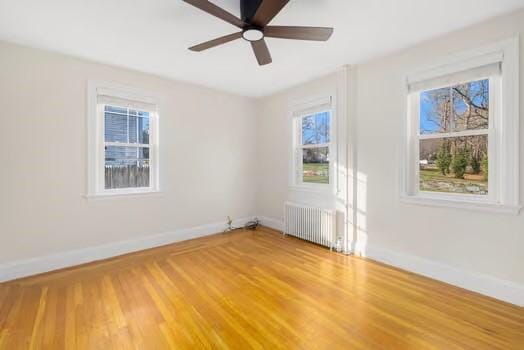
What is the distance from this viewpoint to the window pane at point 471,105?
2467 mm

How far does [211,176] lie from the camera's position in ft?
14.5

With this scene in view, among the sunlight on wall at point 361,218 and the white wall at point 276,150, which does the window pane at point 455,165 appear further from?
the white wall at point 276,150

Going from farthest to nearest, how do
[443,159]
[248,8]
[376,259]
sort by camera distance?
[376,259] < [443,159] < [248,8]

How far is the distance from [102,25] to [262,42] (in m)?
1.58

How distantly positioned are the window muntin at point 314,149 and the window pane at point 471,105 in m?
1.55

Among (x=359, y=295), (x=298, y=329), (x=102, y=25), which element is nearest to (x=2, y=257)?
(x=102, y=25)

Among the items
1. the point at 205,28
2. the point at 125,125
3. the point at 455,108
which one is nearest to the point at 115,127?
the point at 125,125

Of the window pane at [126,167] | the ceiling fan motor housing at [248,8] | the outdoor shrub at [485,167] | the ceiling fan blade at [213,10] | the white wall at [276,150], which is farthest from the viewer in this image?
the white wall at [276,150]

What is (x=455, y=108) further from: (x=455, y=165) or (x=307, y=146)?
(x=307, y=146)

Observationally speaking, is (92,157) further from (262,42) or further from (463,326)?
Answer: (463,326)

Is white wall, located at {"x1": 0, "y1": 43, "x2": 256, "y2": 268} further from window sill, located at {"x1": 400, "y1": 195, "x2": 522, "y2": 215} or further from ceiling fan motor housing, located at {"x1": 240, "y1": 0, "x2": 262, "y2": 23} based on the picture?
window sill, located at {"x1": 400, "y1": 195, "x2": 522, "y2": 215}

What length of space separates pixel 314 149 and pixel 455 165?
6.40ft

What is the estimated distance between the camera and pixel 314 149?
4.17 meters

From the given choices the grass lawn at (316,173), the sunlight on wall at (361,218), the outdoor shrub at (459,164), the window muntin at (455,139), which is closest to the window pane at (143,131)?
the grass lawn at (316,173)
